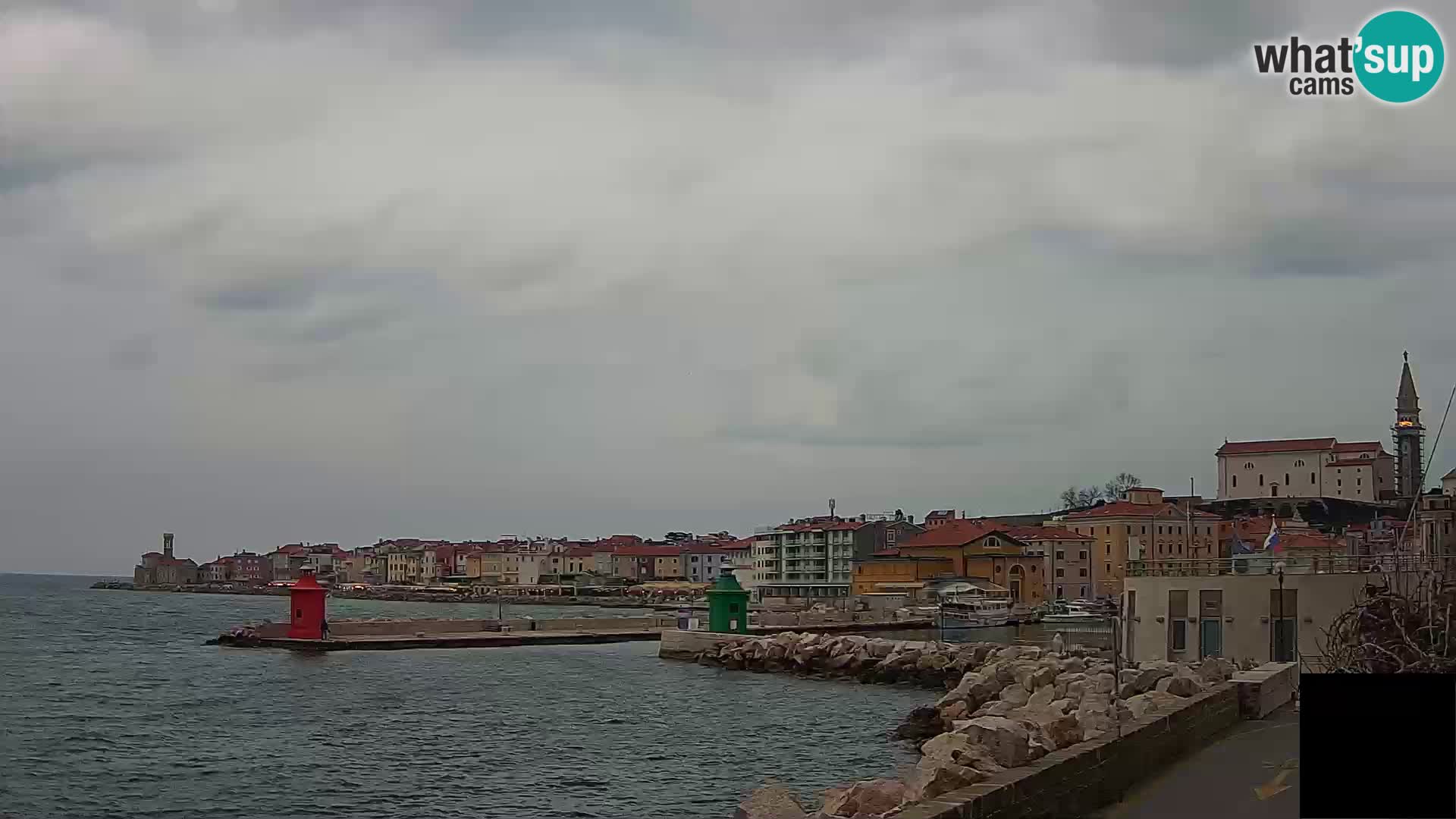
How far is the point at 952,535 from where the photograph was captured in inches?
3969

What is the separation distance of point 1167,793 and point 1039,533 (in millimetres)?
94983

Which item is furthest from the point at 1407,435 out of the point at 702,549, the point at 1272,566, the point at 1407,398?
the point at 1272,566

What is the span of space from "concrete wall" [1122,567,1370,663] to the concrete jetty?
25.6 m

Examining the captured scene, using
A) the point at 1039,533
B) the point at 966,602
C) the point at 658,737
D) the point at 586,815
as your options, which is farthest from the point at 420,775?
the point at 1039,533

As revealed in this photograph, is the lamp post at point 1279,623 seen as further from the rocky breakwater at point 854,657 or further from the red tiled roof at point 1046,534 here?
the red tiled roof at point 1046,534

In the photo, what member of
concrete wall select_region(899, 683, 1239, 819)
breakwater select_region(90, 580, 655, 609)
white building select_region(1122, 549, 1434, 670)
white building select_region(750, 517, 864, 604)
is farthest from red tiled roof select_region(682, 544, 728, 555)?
concrete wall select_region(899, 683, 1239, 819)

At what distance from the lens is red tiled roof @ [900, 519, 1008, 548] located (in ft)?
326

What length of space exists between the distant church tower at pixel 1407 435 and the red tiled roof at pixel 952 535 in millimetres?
31588

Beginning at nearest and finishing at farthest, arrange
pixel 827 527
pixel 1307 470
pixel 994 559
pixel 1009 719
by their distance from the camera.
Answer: pixel 1009 719 < pixel 994 559 < pixel 827 527 < pixel 1307 470

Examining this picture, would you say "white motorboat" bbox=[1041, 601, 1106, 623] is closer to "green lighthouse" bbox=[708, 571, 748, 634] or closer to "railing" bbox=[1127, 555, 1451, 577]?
"green lighthouse" bbox=[708, 571, 748, 634]

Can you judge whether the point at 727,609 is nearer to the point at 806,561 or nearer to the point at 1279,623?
the point at 1279,623

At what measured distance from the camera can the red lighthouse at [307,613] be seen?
54.2m

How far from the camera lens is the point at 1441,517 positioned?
29016mm

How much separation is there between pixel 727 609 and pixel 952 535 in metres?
47.0
